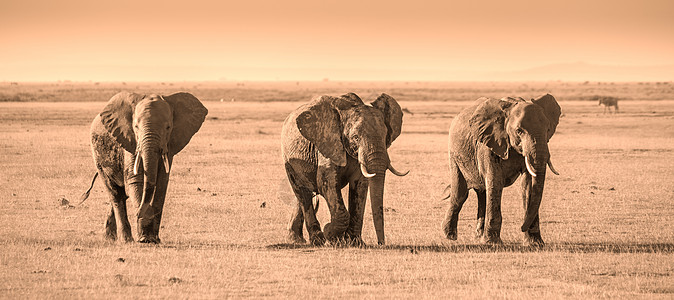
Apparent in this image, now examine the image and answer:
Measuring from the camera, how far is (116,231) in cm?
1667

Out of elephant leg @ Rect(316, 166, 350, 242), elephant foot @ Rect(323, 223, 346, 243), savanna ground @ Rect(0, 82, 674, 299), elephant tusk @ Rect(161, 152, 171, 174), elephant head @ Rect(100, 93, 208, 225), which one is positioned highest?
elephant head @ Rect(100, 93, 208, 225)

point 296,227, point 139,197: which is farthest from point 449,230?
point 139,197

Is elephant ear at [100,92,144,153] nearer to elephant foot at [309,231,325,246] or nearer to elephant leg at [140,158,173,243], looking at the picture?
elephant leg at [140,158,173,243]

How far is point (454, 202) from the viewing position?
16.8 m

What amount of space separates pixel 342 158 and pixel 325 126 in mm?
609

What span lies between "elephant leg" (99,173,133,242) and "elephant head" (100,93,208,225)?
80cm

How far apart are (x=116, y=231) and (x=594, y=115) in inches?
1712

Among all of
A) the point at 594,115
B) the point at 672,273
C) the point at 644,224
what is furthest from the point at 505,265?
the point at 594,115

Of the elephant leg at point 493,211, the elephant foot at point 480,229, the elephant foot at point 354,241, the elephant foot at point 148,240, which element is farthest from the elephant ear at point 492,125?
the elephant foot at point 148,240

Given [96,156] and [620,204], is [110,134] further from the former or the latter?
[620,204]

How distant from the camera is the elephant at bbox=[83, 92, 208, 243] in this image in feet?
48.8

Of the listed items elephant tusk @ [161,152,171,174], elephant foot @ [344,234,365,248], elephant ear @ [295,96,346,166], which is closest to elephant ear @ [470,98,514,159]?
elephant ear @ [295,96,346,166]

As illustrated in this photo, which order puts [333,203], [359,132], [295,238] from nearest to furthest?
[333,203], [359,132], [295,238]

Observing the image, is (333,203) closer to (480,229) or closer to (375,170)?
(375,170)
